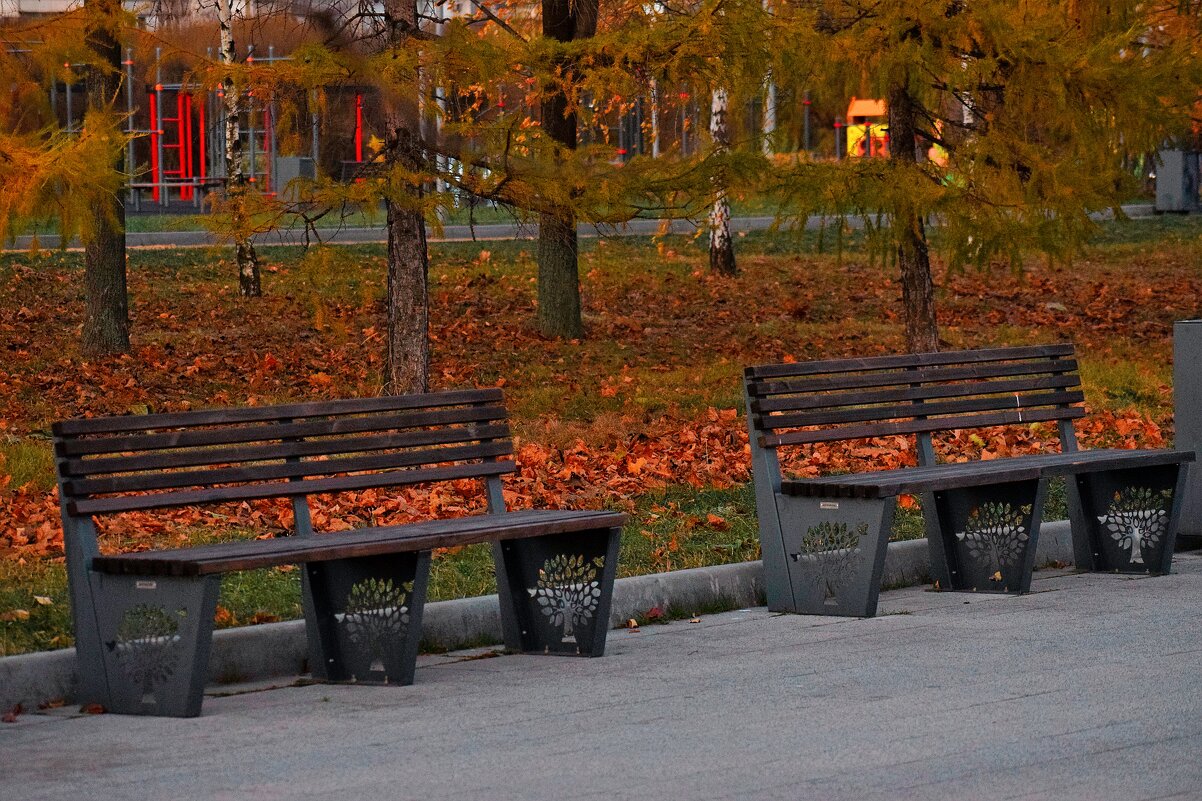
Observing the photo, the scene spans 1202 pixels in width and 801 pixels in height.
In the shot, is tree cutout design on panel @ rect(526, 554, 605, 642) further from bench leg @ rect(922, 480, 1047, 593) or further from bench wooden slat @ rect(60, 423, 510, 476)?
bench leg @ rect(922, 480, 1047, 593)

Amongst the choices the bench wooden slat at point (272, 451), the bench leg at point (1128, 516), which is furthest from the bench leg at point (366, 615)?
the bench leg at point (1128, 516)

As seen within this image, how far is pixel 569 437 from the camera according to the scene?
1362cm

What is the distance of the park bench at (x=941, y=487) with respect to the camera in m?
8.47

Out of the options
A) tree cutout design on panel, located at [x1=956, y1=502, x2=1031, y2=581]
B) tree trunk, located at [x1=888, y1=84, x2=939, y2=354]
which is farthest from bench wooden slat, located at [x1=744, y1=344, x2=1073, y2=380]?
tree trunk, located at [x1=888, y1=84, x2=939, y2=354]

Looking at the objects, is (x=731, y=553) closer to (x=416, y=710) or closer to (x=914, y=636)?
(x=914, y=636)

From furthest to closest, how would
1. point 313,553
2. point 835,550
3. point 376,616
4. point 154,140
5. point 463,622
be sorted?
1. point 154,140
2. point 835,550
3. point 463,622
4. point 376,616
5. point 313,553

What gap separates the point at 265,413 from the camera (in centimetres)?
733

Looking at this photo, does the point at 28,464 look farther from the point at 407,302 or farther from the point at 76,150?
the point at 407,302

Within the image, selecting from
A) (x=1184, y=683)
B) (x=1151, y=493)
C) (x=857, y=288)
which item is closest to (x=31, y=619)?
(x=1184, y=683)

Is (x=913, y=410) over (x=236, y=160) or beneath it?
beneath

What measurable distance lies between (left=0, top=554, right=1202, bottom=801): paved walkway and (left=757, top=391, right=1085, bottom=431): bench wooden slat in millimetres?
971

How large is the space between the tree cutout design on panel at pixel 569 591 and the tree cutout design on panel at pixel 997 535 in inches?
89.6

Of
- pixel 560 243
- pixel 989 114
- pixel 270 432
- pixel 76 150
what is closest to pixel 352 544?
pixel 270 432

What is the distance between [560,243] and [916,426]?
902cm
